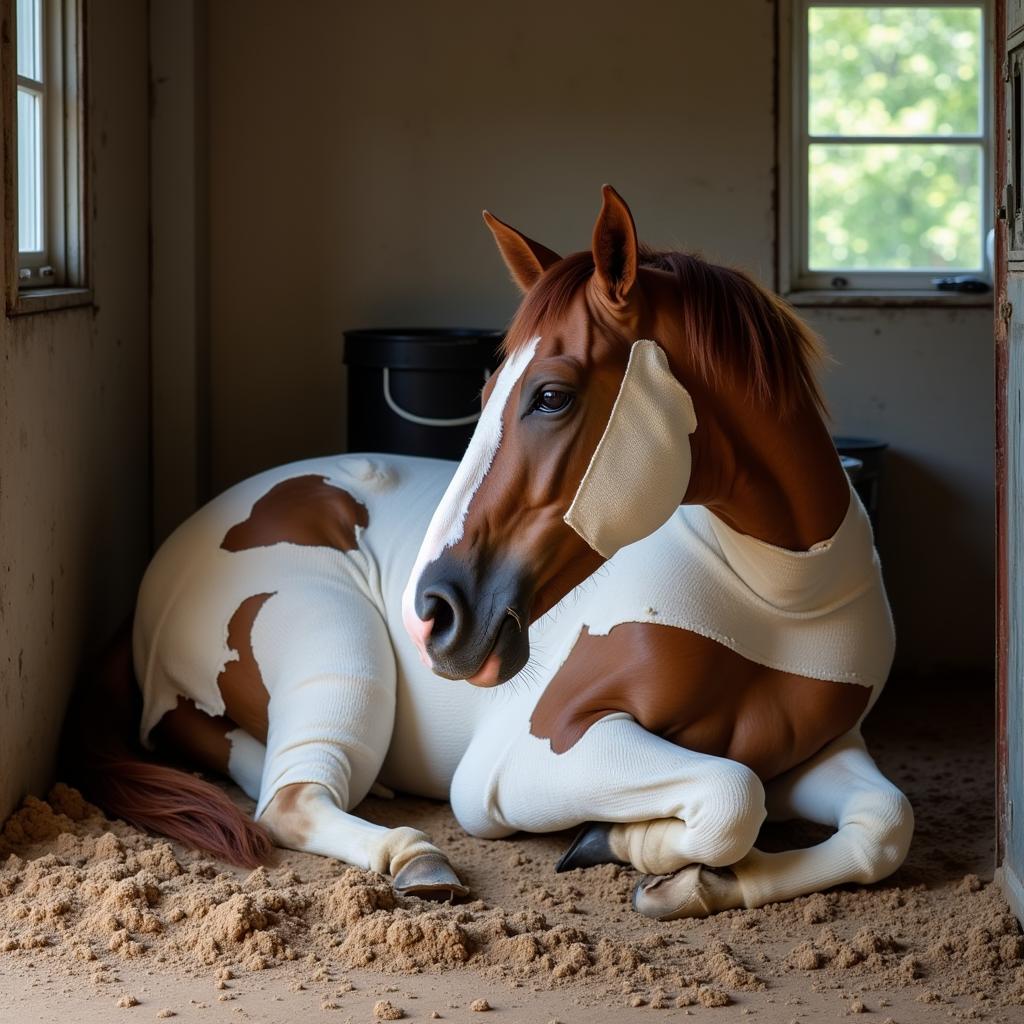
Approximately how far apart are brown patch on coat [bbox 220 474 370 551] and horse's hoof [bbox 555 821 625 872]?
0.83 m

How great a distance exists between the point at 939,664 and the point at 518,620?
2.87 m

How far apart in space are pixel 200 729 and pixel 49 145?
52.8 inches

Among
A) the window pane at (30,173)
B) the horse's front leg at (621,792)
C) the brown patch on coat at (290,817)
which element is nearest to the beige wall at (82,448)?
the window pane at (30,173)

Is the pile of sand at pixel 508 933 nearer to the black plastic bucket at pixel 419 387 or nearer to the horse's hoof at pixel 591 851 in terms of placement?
the horse's hoof at pixel 591 851

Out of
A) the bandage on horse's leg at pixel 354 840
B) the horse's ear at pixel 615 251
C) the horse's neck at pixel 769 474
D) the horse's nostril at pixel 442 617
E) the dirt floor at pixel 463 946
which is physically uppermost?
the horse's ear at pixel 615 251

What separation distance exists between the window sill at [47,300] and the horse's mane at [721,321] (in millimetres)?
1053

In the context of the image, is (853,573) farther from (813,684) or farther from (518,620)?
(518,620)

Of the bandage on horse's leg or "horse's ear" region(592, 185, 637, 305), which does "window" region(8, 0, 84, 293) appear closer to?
the bandage on horse's leg

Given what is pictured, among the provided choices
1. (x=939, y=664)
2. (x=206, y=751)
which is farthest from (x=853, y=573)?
(x=939, y=664)

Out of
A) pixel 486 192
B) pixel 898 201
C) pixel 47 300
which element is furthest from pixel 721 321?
pixel 898 201

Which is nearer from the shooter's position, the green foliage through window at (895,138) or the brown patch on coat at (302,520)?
the brown patch on coat at (302,520)

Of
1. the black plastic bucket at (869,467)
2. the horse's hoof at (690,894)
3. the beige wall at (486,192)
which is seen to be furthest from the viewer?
the beige wall at (486,192)

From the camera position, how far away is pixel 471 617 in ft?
5.98

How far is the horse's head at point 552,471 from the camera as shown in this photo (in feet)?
6.02
